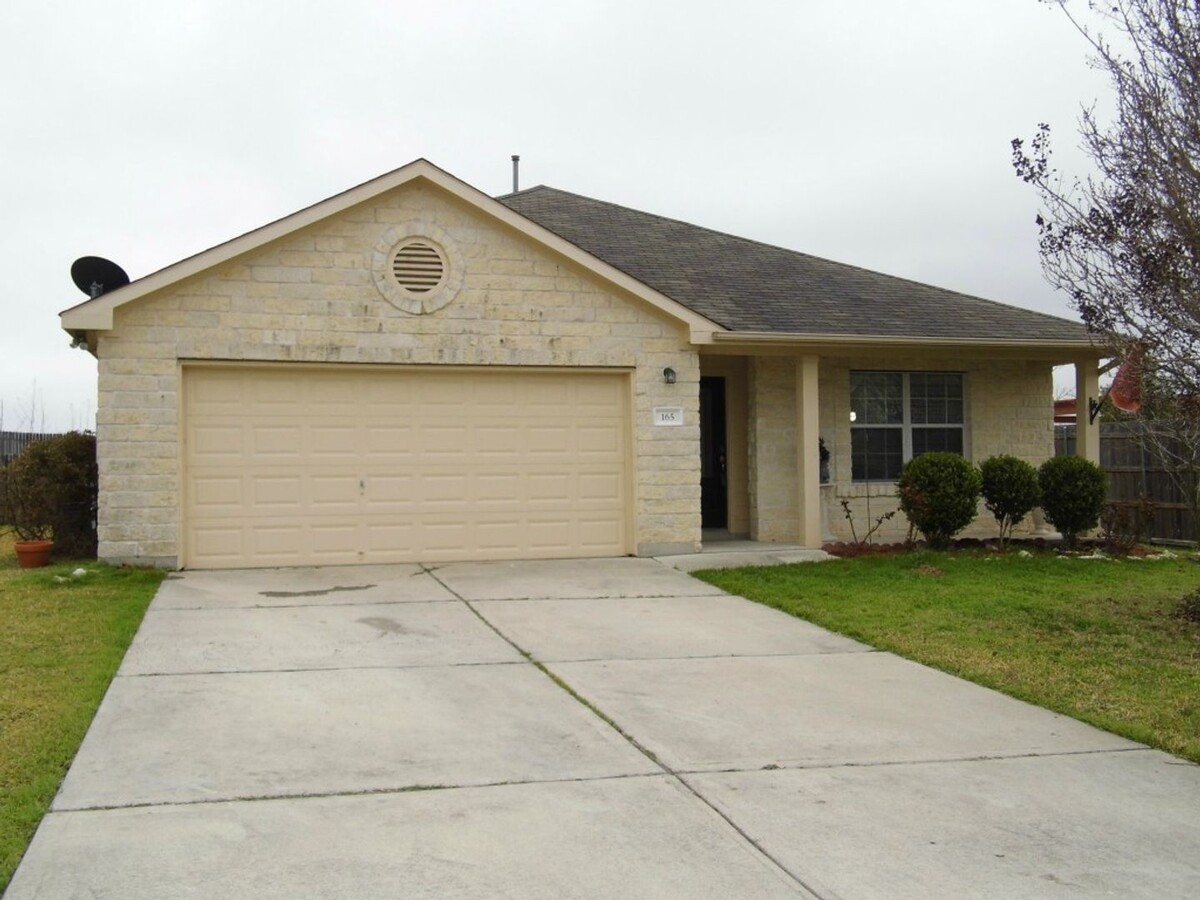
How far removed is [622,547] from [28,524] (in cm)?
714

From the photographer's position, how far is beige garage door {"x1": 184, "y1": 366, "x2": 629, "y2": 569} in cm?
1302

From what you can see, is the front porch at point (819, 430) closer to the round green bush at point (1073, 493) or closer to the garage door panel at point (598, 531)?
the round green bush at point (1073, 493)

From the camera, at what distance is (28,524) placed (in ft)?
44.8

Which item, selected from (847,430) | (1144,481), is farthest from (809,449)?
(1144,481)

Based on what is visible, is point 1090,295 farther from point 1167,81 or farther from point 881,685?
point 881,685

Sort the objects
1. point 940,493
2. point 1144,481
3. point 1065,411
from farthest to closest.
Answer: point 1065,411 → point 1144,481 → point 940,493

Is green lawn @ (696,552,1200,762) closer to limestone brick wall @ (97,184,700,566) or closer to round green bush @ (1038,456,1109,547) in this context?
round green bush @ (1038,456,1109,547)

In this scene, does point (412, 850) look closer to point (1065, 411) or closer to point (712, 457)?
point (712, 457)

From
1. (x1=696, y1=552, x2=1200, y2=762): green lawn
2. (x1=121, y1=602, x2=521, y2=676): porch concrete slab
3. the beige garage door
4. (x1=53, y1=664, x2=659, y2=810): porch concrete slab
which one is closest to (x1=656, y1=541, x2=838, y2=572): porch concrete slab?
(x1=696, y1=552, x2=1200, y2=762): green lawn

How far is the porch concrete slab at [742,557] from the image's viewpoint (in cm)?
1352

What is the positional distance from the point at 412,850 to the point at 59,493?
10.5 metres

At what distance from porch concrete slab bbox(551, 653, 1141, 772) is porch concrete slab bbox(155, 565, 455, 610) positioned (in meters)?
3.61

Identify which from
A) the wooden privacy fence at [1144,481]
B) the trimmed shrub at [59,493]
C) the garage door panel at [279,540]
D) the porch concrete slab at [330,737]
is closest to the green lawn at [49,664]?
the porch concrete slab at [330,737]

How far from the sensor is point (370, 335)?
523 inches
